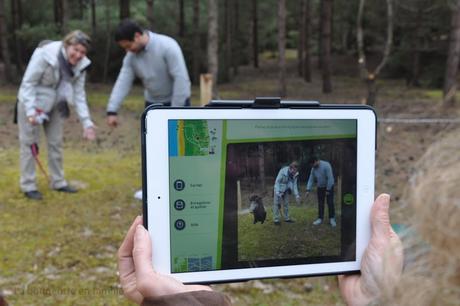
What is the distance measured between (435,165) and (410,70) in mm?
21157

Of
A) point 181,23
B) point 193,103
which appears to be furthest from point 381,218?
point 181,23

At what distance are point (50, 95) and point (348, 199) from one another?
429 centimetres

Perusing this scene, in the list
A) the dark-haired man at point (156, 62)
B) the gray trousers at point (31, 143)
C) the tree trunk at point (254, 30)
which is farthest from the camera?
the tree trunk at point (254, 30)

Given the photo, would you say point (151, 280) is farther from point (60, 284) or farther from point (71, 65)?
point (71, 65)

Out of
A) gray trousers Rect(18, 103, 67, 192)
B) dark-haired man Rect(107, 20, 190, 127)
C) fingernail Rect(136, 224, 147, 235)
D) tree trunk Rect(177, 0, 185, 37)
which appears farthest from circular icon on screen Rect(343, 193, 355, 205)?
tree trunk Rect(177, 0, 185, 37)

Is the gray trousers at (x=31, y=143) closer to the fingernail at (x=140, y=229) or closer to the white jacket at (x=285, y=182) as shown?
the fingernail at (x=140, y=229)

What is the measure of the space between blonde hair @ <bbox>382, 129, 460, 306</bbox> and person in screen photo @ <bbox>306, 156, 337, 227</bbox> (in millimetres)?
562

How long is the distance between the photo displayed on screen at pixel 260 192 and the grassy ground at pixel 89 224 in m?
0.23

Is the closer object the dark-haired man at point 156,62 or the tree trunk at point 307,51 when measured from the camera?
the dark-haired man at point 156,62

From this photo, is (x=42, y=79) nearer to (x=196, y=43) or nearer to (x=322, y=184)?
(x=322, y=184)

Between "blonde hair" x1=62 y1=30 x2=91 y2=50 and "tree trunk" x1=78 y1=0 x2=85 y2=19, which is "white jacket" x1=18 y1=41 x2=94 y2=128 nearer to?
"blonde hair" x1=62 y1=30 x2=91 y2=50

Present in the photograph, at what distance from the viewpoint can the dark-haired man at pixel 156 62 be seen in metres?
4.87

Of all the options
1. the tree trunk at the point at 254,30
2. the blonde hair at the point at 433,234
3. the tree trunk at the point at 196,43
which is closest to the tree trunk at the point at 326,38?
the tree trunk at the point at 196,43

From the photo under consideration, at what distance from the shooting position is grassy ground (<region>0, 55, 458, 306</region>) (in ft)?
11.5
